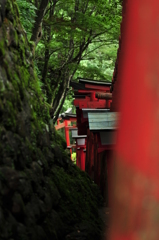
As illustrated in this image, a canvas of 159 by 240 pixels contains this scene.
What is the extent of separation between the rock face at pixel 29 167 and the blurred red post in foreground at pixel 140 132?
1745 mm

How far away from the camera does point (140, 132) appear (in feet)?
7.58

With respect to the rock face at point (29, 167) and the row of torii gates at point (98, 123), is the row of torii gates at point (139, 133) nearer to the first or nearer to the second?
the rock face at point (29, 167)

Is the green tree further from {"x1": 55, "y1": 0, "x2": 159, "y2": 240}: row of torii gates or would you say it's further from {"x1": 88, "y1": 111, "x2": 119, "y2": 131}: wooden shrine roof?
{"x1": 55, "y1": 0, "x2": 159, "y2": 240}: row of torii gates

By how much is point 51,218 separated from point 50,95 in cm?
966

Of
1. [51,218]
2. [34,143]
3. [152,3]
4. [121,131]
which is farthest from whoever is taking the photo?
[34,143]

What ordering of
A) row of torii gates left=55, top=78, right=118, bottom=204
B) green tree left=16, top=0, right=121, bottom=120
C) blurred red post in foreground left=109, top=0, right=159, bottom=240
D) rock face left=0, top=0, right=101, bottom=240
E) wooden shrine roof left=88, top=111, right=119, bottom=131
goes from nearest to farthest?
blurred red post in foreground left=109, top=0, right=159, bottom=240, rock face left=0, top=0, right=101, bottom=240, wooden shrine roof left=88, top=111, right=119, bottom=131, row of torii gates left=55, top=78, right=118, bottom=204, green tree left=16, top=0, right=121, bottom=120

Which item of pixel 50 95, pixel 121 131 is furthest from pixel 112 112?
pixel 50 95

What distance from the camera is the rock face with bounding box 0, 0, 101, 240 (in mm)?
3842

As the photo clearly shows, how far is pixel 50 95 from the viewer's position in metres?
13.8

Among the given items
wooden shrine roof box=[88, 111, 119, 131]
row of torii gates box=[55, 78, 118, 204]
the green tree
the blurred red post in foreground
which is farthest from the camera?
the green tree

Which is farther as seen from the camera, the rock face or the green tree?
the green tree

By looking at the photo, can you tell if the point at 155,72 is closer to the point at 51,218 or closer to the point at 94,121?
the point at 51,218

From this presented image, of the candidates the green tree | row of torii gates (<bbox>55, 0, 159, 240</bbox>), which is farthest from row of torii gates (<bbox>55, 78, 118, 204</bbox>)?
row of torii gates (<bbox>55, 0, 159, 240</bbox>)

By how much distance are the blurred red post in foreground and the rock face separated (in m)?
1.75
